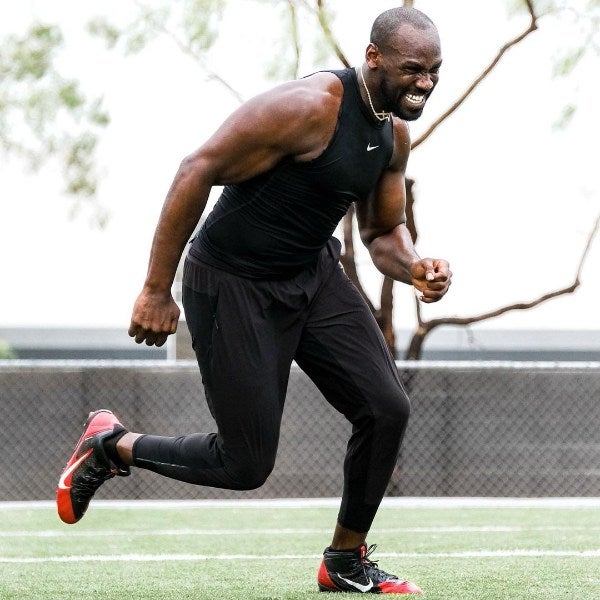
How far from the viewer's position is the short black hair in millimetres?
4316

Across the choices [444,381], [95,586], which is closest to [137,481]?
[444,381]

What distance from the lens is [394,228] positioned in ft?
16.5

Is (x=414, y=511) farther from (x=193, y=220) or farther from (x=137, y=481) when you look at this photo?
(x=193, y=220)

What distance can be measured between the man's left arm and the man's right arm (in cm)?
50

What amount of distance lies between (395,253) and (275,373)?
0.71 metres

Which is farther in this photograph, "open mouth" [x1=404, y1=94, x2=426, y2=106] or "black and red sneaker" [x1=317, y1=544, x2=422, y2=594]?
"black and red sneaker" [x1=317, y1=544, x2=422, y2=594]

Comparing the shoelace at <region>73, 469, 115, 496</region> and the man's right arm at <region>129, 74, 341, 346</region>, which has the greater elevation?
the man's right arm at <region>129, 74, 341, 346</region>

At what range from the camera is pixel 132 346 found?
3472 cm

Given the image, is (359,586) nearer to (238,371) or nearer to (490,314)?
(238,371)

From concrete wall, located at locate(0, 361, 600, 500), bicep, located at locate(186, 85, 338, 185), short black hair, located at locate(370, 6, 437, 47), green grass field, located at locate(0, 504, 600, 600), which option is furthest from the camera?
concrete wall, located at locate(0, 361, 600, 500)

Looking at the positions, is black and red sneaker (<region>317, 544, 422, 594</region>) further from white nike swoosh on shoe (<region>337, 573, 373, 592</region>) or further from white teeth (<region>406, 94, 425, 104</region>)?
white teeth (<region>406, 94, 425, 104</region>)

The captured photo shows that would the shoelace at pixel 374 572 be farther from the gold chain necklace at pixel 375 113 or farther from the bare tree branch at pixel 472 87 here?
the bare tree branch at pixel 472 87

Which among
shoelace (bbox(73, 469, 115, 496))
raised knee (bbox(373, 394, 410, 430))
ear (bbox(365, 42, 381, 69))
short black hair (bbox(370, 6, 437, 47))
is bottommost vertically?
shoelace (bbox(73, 469, 115, 496))

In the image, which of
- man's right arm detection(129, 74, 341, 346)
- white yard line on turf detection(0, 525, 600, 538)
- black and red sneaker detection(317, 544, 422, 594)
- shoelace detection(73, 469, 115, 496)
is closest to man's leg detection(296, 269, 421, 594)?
black and red sneaker detection(317, 544, 422, 594)
